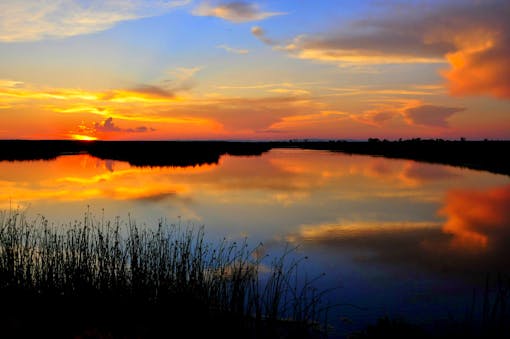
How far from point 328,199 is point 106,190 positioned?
16539mm

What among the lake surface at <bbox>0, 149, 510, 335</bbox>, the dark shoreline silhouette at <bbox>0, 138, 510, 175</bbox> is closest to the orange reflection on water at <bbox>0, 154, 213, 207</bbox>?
the lake surface at <bbox>0, 149, 510, 335</bbox>

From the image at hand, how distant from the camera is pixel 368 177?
158ft

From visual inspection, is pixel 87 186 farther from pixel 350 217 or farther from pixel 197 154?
pixel 197 154

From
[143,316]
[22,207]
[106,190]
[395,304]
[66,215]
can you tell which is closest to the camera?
[143,316]

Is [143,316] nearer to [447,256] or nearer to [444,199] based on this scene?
[447,256]

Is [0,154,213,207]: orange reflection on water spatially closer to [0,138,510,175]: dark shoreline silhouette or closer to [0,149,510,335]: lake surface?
[0,149,510,335]: lake surface

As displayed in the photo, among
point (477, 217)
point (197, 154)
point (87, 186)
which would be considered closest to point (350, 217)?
point (477, 217)

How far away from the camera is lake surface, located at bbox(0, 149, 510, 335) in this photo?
12625 mm

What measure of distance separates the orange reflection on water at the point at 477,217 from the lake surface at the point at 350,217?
0.06 metres

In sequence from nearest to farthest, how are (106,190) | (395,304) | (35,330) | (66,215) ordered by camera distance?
(35,330) < (395,304) < (66,215) < (106,190)

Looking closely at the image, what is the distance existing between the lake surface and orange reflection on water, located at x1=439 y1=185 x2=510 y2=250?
58 millimetres

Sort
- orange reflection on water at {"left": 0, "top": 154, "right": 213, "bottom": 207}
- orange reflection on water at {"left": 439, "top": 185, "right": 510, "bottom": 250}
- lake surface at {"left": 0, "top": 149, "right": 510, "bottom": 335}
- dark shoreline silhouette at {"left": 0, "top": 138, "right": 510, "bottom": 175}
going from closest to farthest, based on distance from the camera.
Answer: lake surface at {"left": 0, "top": 149, "right": 510, "bottom": 335} → orange reflection on water at {"left": 439, "top": 185, "right": 510, "bottom": 250} → orange reflection on water at {"left": 0, "top": 154, "right": 213, "bottom": 207} → dark shoreline silhouette at {"left": 0, "top": 138, "right": 510, "bottom": 175}

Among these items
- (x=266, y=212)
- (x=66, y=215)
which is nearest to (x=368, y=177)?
(x=266, y=212)

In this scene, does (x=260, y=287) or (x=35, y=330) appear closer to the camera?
(x=35, y=330)
